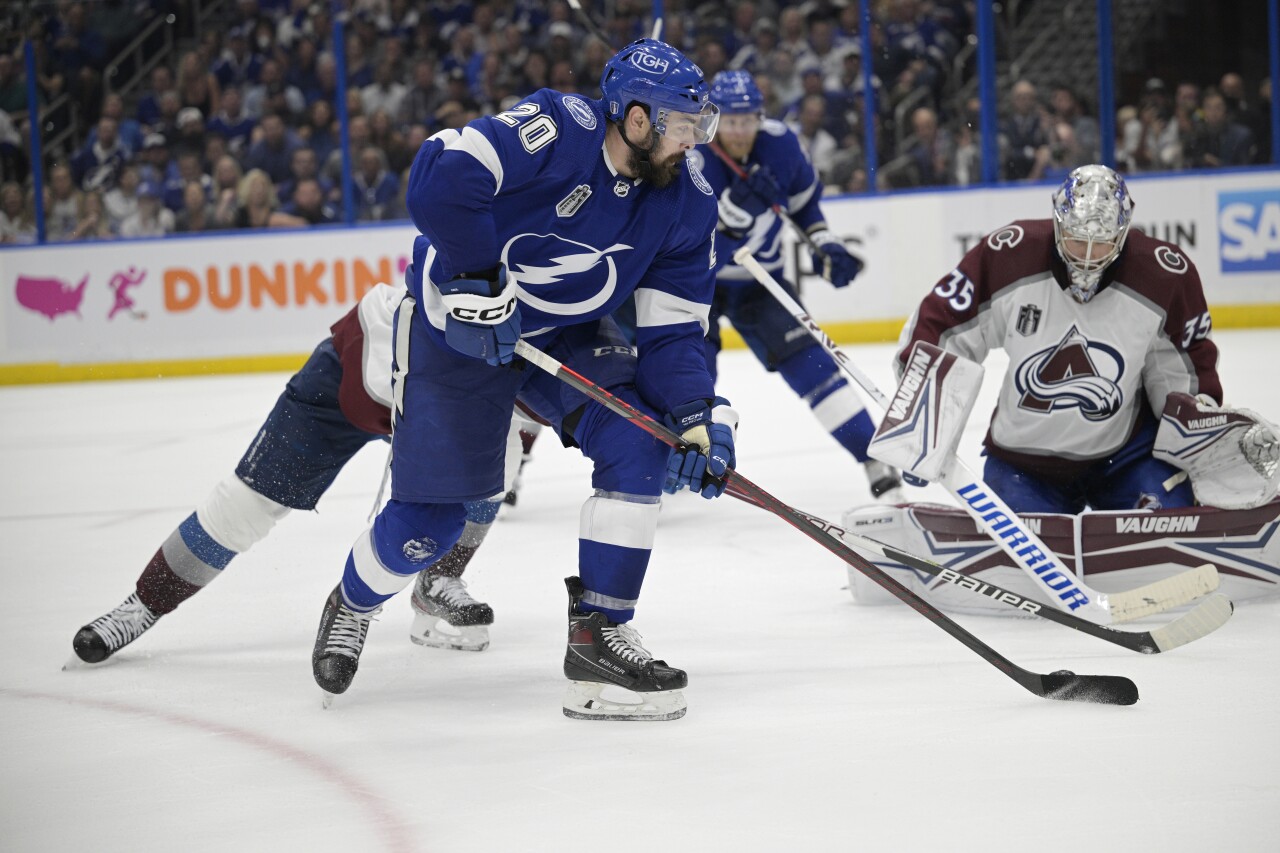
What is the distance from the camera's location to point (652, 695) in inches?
99.5

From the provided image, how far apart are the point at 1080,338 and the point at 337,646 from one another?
5.53 feet

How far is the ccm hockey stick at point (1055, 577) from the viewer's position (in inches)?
110

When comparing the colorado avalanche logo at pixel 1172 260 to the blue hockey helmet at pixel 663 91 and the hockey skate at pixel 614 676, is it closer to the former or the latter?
the blue hockey helmet at pixel 663 91

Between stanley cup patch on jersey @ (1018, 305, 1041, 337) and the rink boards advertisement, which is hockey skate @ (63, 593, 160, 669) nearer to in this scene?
stanley cup patch on jersey @ (1018, 305, 1041, 337)

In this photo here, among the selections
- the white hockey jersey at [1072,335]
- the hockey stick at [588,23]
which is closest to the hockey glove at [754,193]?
the hockey stick at [588,23]

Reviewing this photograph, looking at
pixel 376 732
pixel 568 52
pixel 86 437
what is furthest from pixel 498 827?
pixel 568 52

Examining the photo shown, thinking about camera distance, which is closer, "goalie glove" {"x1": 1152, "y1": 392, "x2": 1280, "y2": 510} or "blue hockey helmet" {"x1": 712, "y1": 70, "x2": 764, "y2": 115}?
"goalie glove" {"x1": 1152, "y1": 392, "x2": 1280, "y2": 510}

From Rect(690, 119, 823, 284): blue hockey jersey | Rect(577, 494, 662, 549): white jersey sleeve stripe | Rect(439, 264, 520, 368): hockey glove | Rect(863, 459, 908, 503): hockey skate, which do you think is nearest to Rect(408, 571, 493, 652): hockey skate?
Rect(577, 494, 662, 549): white jersey sleeve stripe

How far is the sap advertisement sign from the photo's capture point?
7.74 m

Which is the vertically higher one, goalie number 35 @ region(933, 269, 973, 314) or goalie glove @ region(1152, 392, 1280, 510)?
goalie number 35 @ region(933, 269, 973, 314)

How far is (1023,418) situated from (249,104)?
6.91 m

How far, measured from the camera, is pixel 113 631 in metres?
2.98

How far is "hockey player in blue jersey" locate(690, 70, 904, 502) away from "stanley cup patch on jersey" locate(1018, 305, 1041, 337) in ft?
3.64

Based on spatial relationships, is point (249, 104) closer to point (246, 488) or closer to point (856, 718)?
point (246, 488)
